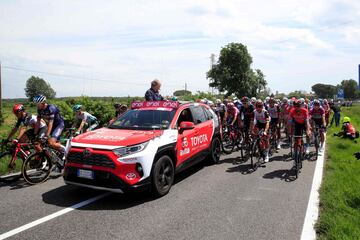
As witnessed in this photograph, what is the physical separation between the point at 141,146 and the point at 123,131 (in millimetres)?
986

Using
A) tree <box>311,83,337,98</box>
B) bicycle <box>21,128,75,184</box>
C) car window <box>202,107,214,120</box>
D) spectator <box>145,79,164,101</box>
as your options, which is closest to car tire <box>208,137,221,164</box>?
car window <box>202,107,214,120</box>

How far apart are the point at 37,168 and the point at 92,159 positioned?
2.63 m

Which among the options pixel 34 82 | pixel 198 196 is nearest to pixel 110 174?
pixel 198 196

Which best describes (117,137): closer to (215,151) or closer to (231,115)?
(215,151)

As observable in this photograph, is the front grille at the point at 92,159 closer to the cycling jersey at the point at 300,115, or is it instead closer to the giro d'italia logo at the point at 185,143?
the giro d'italia logo at the point at 185,143

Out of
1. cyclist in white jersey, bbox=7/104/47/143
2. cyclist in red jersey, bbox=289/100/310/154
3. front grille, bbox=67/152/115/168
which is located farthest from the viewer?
cyclist in red jersey, bbox=289/100/310/154

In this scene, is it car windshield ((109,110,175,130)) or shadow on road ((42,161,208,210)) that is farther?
car windshield ((109,110,175,130))

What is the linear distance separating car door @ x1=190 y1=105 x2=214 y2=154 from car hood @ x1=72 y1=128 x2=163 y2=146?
1.67m

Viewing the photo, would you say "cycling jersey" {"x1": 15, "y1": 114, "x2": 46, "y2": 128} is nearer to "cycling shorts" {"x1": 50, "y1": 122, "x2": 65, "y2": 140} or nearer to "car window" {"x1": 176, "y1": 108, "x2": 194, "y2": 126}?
"cycling shorts" {"x1": 50, "y1": 122, "x2": 65, "y2": 140}

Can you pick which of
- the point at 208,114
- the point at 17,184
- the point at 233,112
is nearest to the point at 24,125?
the point at 17,184

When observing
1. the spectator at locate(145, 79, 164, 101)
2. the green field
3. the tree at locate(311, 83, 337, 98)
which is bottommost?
the green field

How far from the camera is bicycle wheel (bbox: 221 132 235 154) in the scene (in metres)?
11.9

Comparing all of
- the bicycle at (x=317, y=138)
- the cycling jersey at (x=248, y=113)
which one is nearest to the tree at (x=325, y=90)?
the bicycle at (x=317, y=138)

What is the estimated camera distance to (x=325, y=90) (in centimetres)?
16400
